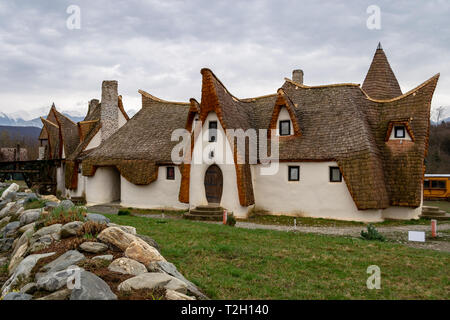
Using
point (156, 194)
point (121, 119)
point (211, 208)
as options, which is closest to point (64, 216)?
point (211, 208)

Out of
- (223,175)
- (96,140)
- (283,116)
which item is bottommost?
(223,175)

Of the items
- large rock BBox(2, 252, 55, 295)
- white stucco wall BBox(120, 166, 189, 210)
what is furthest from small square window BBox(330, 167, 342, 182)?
large rock BBox(2, 252, 55, 295)

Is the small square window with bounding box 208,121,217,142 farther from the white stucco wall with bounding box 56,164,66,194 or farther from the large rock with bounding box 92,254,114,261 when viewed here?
the white stucco wall with bounding box 56,164,66,194

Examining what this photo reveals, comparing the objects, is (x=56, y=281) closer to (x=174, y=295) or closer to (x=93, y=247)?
(x=93, y=247)

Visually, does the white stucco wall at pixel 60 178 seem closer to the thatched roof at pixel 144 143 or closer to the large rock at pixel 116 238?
the thatched roof at pixel 144 143

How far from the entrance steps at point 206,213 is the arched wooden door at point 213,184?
69cm

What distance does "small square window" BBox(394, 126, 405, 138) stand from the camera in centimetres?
1762

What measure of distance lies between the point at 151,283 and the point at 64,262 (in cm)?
182

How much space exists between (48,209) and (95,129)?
55.7 feet

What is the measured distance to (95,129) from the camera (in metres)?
26.7

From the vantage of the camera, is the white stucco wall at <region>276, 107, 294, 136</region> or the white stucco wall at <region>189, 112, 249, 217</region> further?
the white stucco wall at <region>276, 107, 294, 136</region>

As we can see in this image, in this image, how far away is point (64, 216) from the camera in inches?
351

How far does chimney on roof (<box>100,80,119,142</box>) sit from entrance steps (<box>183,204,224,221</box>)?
1284cm

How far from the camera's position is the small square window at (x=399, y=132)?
17.6 metres
